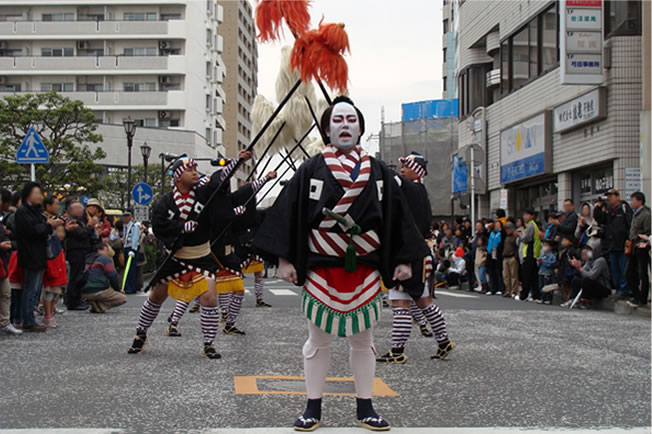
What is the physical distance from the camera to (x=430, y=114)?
1953 inches

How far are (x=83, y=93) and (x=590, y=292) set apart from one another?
5055 cm

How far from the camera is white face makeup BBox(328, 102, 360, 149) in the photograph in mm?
4617

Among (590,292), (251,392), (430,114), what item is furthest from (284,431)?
(430,114)

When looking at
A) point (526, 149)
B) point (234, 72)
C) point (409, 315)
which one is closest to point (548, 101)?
point (526, 149)

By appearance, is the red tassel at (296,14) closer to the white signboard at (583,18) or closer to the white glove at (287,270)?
the white glove at (287,270)

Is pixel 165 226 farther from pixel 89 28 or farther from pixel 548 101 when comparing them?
pixel 89 28

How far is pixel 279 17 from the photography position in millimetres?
5902

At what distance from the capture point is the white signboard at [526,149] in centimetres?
2300

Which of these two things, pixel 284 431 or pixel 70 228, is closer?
pixel 284 431

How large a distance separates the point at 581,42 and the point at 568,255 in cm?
674

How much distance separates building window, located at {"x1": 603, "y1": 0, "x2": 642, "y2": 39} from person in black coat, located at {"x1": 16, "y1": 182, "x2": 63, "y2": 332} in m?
14.5

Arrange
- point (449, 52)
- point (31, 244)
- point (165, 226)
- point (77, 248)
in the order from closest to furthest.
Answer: point (165, 226) → point (31, 244) → point (77, 248) → point (449, 52)

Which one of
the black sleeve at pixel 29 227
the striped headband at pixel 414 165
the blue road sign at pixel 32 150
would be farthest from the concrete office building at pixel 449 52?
the striped headband at pixel 414 165

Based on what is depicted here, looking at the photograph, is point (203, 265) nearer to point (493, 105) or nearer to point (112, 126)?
point (493, 105)
